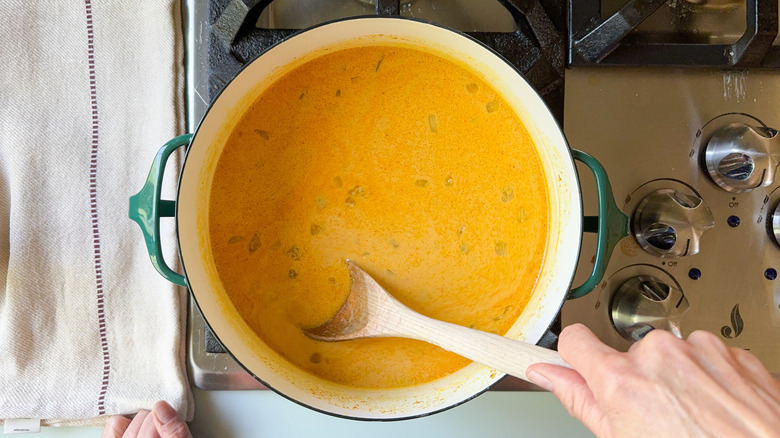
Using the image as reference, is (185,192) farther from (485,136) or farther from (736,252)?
(736,252)

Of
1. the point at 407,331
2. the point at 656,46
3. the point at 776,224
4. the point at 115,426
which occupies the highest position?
the point at 656,46

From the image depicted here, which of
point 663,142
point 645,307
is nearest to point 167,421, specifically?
point 645,307

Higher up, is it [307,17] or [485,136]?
[307,17]

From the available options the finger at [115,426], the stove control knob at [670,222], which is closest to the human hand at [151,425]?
the finger at [115,426]

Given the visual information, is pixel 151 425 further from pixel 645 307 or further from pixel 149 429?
pixel 645 307

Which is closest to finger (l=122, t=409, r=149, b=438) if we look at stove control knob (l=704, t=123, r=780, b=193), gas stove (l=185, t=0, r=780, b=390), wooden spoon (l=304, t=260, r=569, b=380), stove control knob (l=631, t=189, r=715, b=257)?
gas stove (l=185, t=0, r=780, b=390)

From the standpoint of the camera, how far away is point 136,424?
65cm

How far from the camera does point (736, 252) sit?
630 millimetres

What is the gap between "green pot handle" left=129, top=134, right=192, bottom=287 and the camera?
0.51 metres

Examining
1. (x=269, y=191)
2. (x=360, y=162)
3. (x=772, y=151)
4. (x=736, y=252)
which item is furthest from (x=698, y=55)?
(x=269, y=191)

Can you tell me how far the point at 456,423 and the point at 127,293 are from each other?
46cm

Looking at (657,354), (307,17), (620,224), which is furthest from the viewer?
(307,17)

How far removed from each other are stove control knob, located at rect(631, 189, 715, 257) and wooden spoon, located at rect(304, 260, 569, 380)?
250 mm

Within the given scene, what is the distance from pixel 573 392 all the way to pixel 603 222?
214 millimetres
